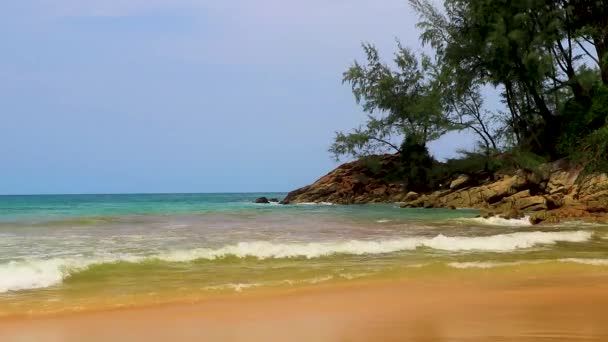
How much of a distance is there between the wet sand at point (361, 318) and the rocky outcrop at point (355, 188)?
3580cm

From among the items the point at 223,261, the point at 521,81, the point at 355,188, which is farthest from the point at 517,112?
the point at 223,261

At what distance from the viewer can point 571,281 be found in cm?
799

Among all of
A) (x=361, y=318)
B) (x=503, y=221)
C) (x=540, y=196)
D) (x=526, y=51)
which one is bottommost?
(x=361, y=318)

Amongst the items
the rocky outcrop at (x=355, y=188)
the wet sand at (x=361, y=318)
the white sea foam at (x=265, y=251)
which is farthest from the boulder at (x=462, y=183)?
the wet sand at (x=361, y=318)

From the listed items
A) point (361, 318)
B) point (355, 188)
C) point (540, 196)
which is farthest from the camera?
point (355, 188)

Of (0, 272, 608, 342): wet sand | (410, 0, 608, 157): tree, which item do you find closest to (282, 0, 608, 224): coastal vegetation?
(410, 0, 608, 157): tree

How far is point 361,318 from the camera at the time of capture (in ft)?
18.6

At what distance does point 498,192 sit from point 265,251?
20973mm

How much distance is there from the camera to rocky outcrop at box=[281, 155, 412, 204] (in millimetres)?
43812

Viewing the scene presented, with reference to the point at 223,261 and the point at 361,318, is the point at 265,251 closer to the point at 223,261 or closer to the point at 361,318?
the point at 223,261

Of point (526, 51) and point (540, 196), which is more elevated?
point (526, 51)

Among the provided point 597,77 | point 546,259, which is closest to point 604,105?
point 597,77

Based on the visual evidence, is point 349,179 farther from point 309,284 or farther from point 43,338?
point 43,338

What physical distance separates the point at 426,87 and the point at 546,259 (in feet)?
111
